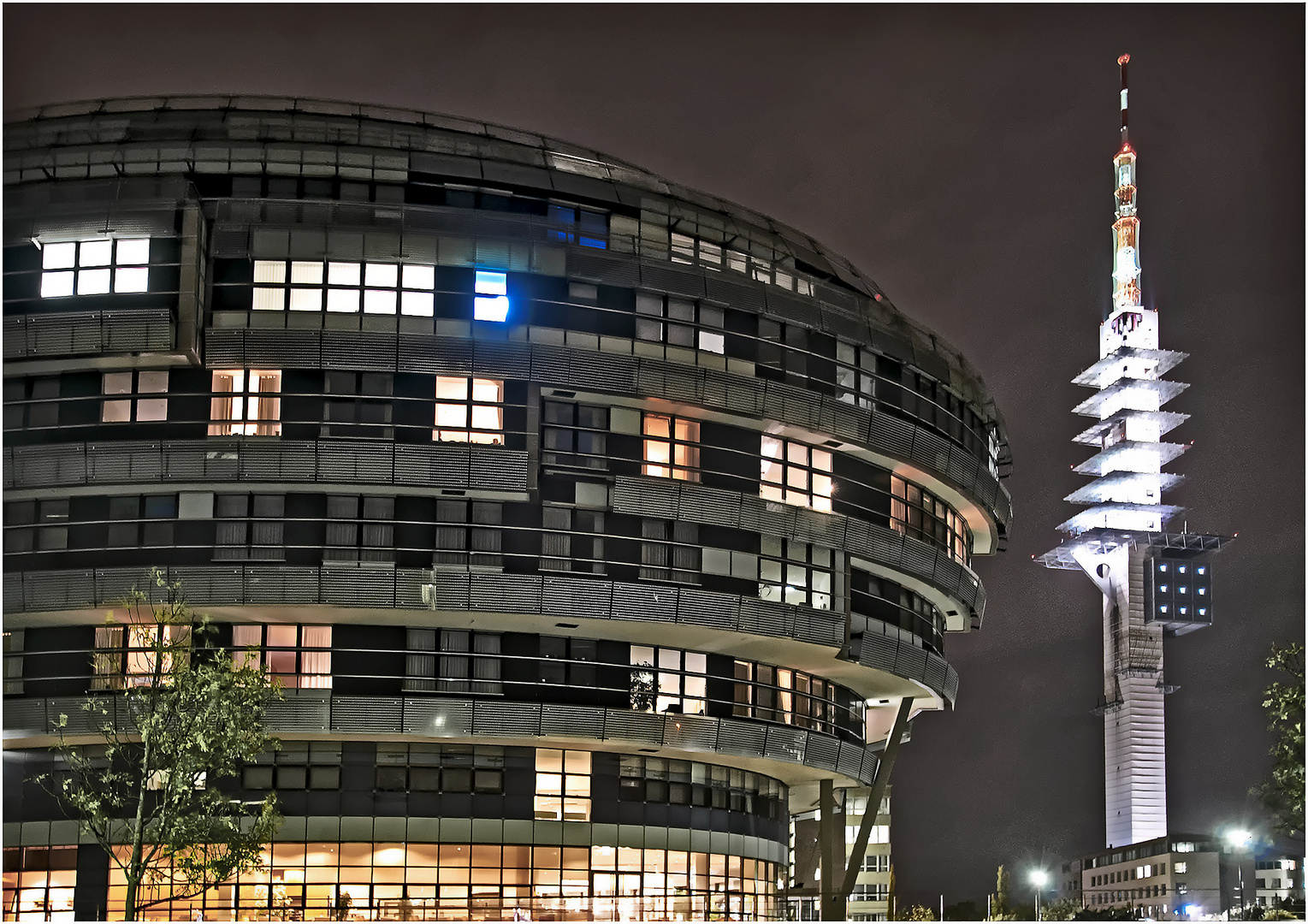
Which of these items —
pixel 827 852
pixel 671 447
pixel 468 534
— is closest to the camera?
pixel 468 534

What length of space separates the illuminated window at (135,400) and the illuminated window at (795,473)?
21926mm

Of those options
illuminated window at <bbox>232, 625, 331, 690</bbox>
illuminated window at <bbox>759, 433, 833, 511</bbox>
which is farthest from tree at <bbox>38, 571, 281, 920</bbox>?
illuminated window at <bbox>759, 433, 833, 511</bbox>

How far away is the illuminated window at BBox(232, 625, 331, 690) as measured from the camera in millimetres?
56469

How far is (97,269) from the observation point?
57312mm

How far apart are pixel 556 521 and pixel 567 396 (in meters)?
4.61

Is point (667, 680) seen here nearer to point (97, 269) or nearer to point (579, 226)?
point (579, 226)

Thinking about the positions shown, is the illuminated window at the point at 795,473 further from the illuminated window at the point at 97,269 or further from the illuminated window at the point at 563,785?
the illuminated window at the point at 97,269

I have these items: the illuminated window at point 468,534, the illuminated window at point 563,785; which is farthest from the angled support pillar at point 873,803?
the illuminated window at point 468,534

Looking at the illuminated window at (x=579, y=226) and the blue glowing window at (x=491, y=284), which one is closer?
the blue glowing window at (x=491, y=284)

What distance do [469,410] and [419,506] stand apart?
3.77 m

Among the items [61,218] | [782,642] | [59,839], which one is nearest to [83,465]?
[61,218]

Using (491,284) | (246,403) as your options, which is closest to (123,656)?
(246,403)

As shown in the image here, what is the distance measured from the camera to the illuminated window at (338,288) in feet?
189

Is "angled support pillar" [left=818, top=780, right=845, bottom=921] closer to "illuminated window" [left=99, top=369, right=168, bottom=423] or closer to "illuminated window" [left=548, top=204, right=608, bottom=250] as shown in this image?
"illuminated window" [left=548, top=204, right=608, bottom=250]
